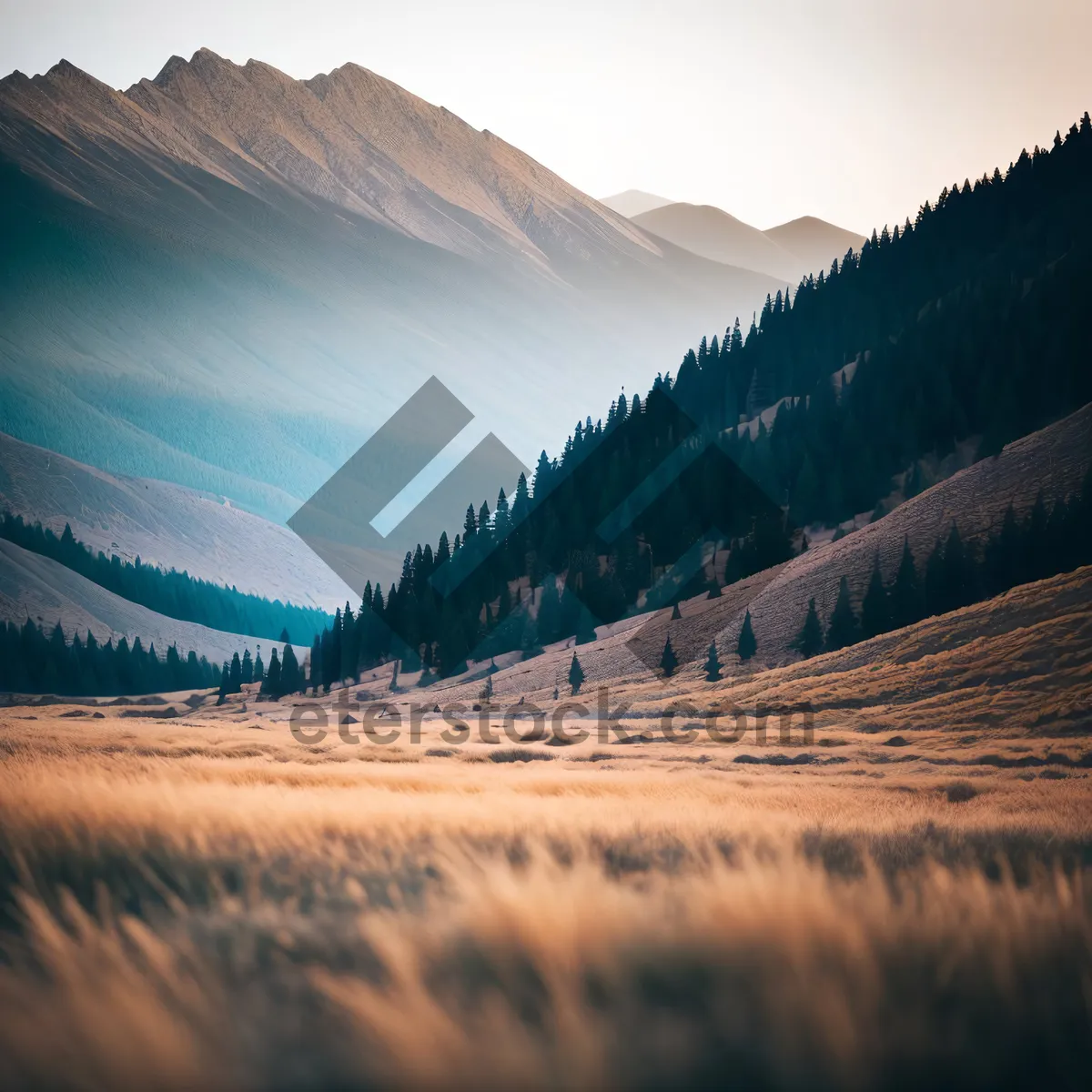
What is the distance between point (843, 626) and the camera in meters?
72.4

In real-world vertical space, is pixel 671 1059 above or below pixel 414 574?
below

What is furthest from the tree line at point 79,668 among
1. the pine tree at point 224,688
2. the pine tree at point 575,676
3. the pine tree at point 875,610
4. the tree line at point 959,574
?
the pine tree at point 875,610

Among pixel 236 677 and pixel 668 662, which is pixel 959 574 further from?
pixel 236 677

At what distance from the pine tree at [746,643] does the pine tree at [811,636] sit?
351 cm

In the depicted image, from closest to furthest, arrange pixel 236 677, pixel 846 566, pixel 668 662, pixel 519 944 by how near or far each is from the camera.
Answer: pixel 519 944 < pixel 668 662 < pixel 846 566 < pixel 236 677

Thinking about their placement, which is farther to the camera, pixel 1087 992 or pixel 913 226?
pixel 913 226

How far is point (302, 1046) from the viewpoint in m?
4.93

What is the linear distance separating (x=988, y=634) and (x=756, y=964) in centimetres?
5316

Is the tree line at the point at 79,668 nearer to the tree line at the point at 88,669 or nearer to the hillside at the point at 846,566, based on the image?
the tree line at the point at 88,669

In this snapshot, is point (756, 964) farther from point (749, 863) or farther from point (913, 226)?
point (913, 226)

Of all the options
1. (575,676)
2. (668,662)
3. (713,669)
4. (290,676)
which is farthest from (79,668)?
(713,669)

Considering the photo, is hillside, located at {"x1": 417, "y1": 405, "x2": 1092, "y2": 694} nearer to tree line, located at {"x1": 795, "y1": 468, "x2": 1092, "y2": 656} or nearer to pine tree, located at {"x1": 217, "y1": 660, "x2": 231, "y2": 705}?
tree line, located at {"x1": 795, "y1": 468, "x2": 1092, "y2": 656}

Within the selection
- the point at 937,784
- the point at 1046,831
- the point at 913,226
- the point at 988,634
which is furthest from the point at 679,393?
the point at 1046,831

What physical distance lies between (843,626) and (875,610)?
2.89 meters
